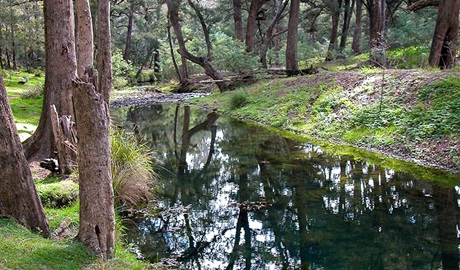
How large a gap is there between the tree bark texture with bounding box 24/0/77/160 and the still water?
257 centimetres

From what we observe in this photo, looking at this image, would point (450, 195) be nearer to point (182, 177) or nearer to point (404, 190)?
point (404, 190)

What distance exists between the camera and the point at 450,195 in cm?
739

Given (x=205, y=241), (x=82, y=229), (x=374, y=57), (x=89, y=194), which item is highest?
(x=374, y=57)

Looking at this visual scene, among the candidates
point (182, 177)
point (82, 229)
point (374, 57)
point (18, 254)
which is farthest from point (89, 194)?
point (374, 57)

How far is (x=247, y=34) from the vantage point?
25.5 meters

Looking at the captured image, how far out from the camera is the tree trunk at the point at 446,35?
1397 cm

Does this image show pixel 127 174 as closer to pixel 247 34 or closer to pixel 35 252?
pixel 35 252

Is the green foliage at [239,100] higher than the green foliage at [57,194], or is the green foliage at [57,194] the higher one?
the green foliage at [239,100]

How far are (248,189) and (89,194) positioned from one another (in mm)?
4572

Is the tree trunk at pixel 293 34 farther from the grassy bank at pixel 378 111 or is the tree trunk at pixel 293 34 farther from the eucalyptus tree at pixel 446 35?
the eucalyptus tree at pixel 446 35

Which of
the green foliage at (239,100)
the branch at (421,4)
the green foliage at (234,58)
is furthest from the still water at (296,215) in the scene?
the green foliage at (234,58)

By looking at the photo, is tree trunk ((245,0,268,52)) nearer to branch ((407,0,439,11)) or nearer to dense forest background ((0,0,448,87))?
dense forest background ((0,0,448,87))

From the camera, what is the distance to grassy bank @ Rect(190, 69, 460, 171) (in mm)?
10062

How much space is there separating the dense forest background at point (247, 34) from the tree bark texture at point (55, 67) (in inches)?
337
